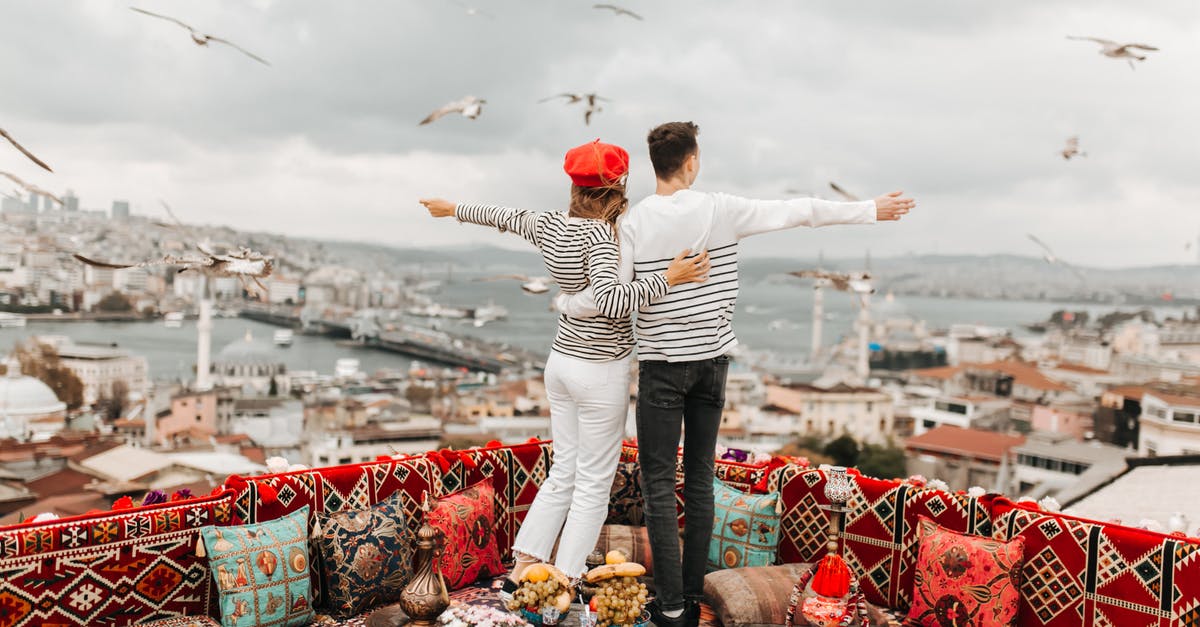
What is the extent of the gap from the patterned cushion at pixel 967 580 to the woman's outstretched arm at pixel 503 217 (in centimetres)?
164

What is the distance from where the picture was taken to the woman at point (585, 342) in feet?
7.85

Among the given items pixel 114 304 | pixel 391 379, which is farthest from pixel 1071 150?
pixel 114 304

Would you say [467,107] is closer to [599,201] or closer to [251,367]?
[599,201]

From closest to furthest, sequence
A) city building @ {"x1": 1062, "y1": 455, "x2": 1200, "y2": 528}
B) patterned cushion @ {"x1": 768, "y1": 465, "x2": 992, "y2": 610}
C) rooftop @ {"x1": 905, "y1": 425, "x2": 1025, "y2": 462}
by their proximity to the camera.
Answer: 1. patterned cushion @ {"x1": 768, "y1": 465, "x2": 992, "y2": 610}
2. city building @ {"x1": 1062, "y1": 455, "x2": 1200, "y2": 528}
3. rooftop @ {"x1": 905, "y1": 425, "x2": 1025, "y2": 462}

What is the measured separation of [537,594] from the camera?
6.97ft

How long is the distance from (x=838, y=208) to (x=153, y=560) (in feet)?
7.47

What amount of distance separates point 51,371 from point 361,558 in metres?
35.4

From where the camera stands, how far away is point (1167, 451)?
80.3 feet

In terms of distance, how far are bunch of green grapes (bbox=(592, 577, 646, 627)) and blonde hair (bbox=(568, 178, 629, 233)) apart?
3.35 ft

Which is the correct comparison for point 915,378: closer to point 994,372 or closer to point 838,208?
point 994,372

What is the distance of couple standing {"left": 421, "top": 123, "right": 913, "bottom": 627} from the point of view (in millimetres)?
2414

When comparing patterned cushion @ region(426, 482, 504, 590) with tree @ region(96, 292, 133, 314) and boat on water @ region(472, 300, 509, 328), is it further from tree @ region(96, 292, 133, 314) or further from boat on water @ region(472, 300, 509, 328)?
tree @ region(96, 292, 133, 314)

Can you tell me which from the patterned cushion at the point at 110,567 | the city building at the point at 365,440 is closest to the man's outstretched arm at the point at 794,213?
the patterned cushion at the point at 110,567

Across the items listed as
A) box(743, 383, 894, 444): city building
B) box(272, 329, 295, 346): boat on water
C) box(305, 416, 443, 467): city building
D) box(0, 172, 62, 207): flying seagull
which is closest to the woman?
box(0, 172, 62, 207): flying seagull
